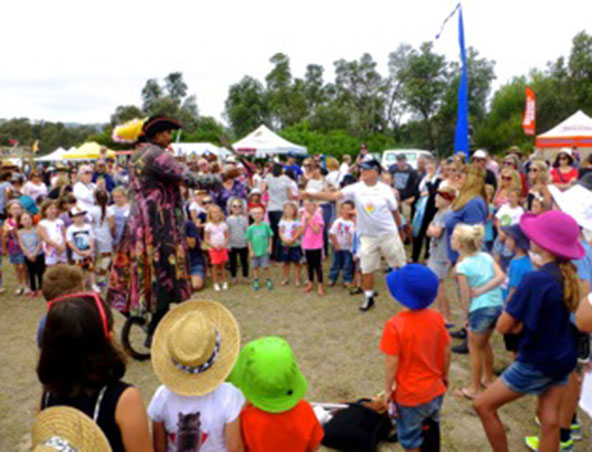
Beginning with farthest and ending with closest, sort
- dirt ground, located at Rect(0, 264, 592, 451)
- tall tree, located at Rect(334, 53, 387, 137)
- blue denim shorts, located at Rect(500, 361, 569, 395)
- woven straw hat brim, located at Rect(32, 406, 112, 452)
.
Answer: tall tree, located at Rect(334, 53, 387, 137) → dirt ground, located at Rect(0, 264, 592, 451) → blue denim shorts, located at Rect(500, 361, 569, 395) → woven straw hat brim, located at Rect(32, 406, 112, 452)

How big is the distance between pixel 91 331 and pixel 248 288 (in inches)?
218

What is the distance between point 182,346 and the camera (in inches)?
75.1

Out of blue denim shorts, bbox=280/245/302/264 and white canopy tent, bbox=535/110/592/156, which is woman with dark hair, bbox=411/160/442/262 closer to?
blue denim shorts, bbox=280/245/302/264

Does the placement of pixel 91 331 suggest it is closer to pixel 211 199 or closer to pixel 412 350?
pixel 412 350

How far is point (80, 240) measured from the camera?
254 inches

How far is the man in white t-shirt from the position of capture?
559cm

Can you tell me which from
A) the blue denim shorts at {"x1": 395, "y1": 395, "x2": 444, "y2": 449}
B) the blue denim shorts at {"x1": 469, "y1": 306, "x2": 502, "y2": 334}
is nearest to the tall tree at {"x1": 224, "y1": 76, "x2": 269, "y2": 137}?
the blue denim shorts at {"x1": 469, "y1": 306, "x2": 502, "y2": 334}

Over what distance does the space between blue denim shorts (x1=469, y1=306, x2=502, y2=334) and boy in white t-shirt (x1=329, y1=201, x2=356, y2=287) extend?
3.37 m

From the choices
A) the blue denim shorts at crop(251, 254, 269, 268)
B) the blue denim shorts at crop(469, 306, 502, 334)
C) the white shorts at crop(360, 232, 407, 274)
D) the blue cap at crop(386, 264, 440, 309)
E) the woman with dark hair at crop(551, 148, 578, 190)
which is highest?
the woman with dark hair at crop(551, 148, 578, 190)

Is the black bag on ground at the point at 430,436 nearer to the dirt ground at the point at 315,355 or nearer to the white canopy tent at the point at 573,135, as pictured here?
the dirt ground at the point at 315,355

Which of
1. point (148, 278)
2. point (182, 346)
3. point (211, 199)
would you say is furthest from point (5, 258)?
point (182, 346)

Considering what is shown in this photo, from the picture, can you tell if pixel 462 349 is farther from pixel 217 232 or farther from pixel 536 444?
pixel 217 232

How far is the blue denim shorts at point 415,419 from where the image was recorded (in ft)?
8.35

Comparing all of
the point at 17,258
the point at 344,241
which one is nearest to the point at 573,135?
the point at 344,241
